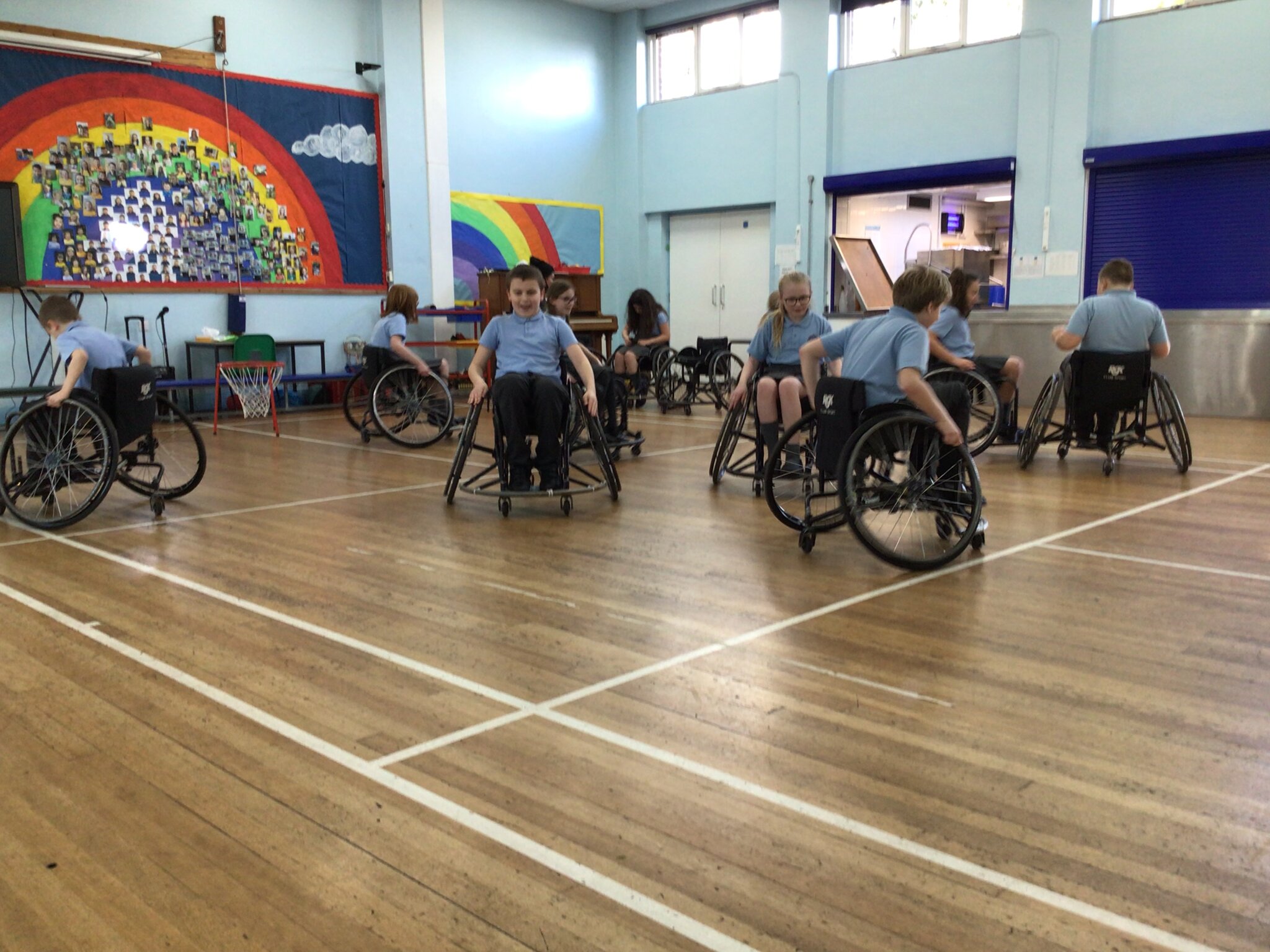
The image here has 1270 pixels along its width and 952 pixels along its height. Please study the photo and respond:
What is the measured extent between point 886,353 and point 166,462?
470 cm

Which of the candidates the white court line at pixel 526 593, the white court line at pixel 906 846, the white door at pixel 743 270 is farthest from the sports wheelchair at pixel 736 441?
the white door at pixel 743 270

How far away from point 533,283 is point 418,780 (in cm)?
298

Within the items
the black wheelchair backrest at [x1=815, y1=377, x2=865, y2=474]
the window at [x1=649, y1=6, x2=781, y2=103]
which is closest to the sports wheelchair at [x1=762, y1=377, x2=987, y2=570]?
the black wheelchair backrest at [x1=815, y1=377, x2=865, y2=474]

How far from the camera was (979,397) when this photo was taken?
6324mm

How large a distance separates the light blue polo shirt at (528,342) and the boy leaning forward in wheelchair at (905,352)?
1.39 meters

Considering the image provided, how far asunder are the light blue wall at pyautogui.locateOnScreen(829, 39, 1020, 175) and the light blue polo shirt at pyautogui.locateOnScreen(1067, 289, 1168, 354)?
4.69 m

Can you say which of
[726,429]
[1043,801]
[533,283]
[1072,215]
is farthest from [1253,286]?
[1043,801]

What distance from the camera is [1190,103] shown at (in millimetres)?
8641

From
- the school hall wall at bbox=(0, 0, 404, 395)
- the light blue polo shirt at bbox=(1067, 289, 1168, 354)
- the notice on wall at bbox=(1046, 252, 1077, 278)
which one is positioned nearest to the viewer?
the light blue polo shirt at bbox=(1067, 289, 1168, 354)

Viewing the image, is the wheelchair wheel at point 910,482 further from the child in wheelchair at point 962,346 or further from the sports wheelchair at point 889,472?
the child in wheelchair at point 962,346

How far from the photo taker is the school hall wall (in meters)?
8.70

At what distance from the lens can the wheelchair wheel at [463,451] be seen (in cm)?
474

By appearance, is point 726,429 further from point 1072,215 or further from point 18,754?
point 1072,215

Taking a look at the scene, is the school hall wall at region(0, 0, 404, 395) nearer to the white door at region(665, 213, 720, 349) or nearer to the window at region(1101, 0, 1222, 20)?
the white door at region(665, 213, 720, 349)
